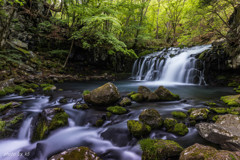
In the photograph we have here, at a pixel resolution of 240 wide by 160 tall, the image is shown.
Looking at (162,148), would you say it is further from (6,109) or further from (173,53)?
(173,53)

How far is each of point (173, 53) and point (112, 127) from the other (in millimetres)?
12752

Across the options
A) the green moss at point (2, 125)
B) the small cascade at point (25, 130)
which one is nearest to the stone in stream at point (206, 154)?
the small cascade at point (25, 130)

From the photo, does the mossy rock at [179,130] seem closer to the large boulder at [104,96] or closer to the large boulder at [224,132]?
the large boulder at [224,132]

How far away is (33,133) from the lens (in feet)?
11.0

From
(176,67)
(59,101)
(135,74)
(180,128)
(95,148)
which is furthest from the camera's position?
(135,74)

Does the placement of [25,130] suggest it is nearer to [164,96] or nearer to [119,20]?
[164,96]

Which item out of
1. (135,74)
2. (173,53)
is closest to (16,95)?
(135,74)

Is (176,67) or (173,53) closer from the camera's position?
(176,67)

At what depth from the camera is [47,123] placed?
341cm

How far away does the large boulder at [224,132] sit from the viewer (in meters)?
2.33

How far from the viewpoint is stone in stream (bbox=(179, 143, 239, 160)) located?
1.83 metres

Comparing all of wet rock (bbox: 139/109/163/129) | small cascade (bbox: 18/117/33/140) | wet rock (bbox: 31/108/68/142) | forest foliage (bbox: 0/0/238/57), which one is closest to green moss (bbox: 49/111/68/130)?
wet rock (bbox: 31/108/68/142)

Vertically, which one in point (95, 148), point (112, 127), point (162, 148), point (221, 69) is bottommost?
point (95, 148)

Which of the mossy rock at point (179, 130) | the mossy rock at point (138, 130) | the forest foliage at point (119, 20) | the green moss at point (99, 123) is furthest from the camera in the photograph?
the forest foliage at point (119, 20)
